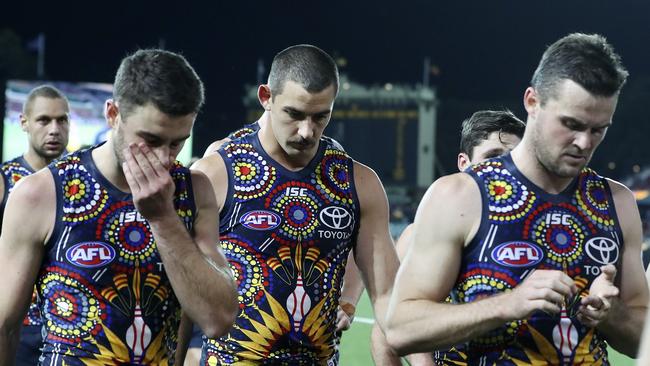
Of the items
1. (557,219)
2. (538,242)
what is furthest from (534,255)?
(557,219)

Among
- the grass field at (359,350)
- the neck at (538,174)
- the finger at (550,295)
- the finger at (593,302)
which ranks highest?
the neck at (538,174)

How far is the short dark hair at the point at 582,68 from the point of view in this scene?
370 centimetres

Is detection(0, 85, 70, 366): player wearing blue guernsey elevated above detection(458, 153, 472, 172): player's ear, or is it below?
below

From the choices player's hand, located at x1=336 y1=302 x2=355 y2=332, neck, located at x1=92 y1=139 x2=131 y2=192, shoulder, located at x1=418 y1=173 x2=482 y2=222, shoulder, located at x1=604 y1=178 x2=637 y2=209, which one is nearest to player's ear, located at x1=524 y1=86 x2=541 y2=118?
shoulder, located at x1=418 y1=173 x2=482 y2=222

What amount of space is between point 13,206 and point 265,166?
66.0 inches

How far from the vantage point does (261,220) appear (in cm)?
504

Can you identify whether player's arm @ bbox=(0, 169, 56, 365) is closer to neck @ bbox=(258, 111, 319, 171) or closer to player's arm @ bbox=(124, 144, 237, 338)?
player's arm @ bbox=(124, 144, 237, 338)

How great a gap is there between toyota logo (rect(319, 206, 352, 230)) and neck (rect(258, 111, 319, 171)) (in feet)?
0.93

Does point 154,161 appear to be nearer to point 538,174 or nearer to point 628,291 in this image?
point 538,174

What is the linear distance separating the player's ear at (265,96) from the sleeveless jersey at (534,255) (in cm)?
168

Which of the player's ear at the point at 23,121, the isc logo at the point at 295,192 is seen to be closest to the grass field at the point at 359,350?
the player's ear at the point at 23,121

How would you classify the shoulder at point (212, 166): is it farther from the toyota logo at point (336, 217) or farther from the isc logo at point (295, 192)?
the toyota logo at point (336, 217)

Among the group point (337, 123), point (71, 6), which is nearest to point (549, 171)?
point (337, 123)

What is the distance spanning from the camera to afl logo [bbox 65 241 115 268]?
3.80 metres
